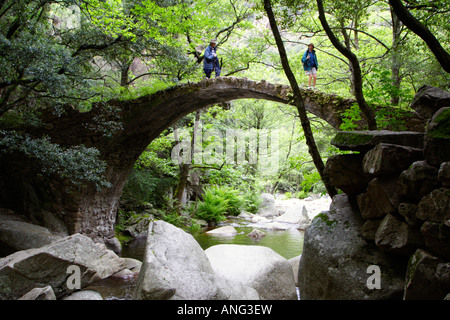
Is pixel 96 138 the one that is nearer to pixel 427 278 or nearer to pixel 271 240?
pixel 271 240

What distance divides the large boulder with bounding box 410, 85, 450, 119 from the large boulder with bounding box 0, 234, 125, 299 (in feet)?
15.1

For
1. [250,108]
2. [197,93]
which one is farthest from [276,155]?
[197,93]

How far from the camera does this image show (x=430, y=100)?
312 centimetres

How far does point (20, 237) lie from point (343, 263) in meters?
6.15

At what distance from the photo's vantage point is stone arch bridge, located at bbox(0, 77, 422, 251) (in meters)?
7.80

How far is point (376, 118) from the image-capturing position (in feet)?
16.5

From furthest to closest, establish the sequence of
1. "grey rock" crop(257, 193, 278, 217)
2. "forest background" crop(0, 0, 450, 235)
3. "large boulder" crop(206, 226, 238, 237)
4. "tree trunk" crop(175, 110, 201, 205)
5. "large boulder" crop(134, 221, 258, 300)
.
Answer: "grey rock" crop(257, 193, 278, 217), "tree trunk" crop(175, 110, 201, 205), "large boulder" crop(206, 226, 238, 237), "forest background" crop(0, 0, 450, 235), "large boulder" crop(134, 221, 258, 300)

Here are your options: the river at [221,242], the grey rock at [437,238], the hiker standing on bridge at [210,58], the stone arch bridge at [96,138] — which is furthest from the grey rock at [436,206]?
the hiker standing on bridge at [210,58]

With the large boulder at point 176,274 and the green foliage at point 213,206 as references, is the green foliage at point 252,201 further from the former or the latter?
the large boulder at point 176,274

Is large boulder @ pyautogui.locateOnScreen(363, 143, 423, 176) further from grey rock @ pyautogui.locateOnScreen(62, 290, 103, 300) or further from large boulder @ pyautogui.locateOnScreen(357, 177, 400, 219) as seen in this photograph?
grey rock @ pyautogui.locateOnScreen(62, 290, 103, 300)

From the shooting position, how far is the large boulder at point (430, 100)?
9.98 ft

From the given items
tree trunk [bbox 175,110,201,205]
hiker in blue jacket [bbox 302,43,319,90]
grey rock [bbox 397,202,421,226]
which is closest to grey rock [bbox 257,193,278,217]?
tree trunk [bbox 175,110,201,205]

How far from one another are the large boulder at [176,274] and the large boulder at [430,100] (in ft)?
9.29
